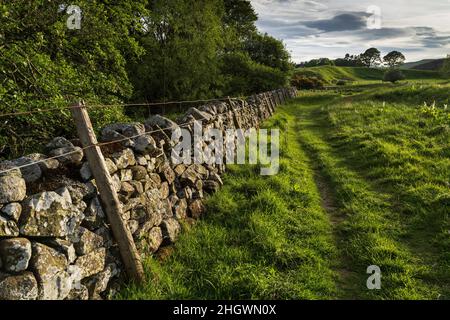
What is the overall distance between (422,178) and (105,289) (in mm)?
8715

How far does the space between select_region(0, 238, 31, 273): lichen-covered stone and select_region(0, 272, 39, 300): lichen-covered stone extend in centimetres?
7

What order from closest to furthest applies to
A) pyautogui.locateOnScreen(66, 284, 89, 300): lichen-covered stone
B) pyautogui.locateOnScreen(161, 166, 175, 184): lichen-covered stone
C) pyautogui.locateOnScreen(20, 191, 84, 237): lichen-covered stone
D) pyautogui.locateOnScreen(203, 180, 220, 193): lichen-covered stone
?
1. pyautogui.locateOnScreen(20, 191, 84, 237): lichen-covered stone
2. pyautogui.locateOnScreen(66, 284, 89, 300): lichen-covered stone
3. pyautogui.locateOnScreen(161, 166, 175, 184): lichen-covered stone
4. pyautogui.locateOnScreen(203, 180, 220, 193): lichen-covered stone

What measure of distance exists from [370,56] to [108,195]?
148359mm

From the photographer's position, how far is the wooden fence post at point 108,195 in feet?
15.7

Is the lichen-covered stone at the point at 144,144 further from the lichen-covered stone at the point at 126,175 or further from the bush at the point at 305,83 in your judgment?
the bush at the point at 305,83

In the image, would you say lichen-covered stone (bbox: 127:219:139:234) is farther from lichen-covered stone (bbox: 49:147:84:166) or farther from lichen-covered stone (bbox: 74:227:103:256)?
lichen-covered stone (bbox: 49:147:84:166)

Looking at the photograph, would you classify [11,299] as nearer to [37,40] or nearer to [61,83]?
[61,83]

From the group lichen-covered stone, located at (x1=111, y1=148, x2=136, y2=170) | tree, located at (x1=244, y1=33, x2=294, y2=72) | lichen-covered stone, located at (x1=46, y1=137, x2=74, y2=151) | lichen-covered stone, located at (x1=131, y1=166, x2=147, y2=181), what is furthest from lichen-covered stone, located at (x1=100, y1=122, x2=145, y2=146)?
tree, located at (x1=244, y1=33, x2=294, y2=72)

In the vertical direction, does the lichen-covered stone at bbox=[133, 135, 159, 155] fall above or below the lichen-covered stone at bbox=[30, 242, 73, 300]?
above

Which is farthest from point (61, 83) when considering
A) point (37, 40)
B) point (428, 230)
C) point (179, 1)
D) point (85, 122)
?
point (179, 1)

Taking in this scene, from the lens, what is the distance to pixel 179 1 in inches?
896

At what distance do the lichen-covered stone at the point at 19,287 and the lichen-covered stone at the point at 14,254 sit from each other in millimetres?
74

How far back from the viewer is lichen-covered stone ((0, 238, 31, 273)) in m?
3.51

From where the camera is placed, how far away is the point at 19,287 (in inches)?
138
